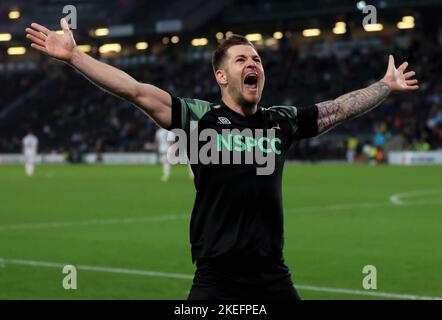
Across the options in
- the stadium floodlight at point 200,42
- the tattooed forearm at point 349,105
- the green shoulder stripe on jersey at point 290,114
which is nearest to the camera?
the green shoulder stripe on jersey at point 290,114

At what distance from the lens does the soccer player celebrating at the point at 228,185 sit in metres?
5.17

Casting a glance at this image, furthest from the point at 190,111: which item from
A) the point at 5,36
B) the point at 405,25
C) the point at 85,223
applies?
the point at 5,36

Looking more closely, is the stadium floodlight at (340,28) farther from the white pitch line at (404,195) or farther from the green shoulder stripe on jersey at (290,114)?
the green shoulder stripe on jersey at (290,114)

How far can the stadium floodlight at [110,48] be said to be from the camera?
69.7 metres

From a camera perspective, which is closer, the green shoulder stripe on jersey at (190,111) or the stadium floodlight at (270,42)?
the green shoulder stripe on jersey at (190,111)

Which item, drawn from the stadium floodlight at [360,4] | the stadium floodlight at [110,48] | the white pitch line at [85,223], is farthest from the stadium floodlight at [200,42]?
the white pitch line at [85,223]

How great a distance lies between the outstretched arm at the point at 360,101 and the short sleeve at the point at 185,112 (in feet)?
2.86

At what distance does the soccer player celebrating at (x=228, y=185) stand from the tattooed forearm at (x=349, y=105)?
1.63 ft

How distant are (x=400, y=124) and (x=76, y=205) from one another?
31.1 metres

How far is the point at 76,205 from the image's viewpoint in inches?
843

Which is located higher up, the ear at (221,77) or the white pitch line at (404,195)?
the white pitch line at (404,195)

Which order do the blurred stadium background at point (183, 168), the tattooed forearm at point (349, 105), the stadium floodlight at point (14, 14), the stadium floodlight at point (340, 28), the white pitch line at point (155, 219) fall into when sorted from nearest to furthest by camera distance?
the tattooed forearm at point (349, 105)
the blurred stadium background at point (183, 168)
the white pitch line at point (155, 219)
the stadium floodlight at point (340, 28)
the stadium floodlight at point (14, 14)

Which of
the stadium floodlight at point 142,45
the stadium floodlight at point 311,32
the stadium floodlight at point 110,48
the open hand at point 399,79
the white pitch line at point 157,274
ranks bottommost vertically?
the white pitch line at point 157,274
